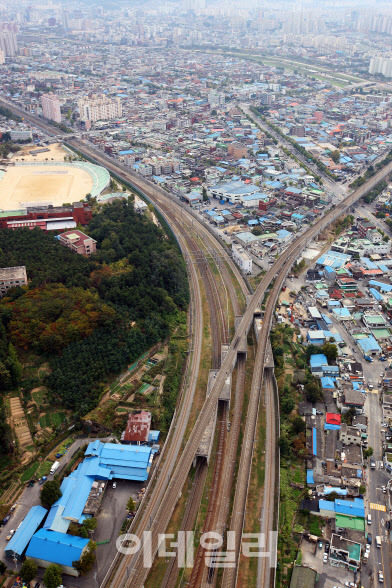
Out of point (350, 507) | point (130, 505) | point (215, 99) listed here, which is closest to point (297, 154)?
point (215, 99)

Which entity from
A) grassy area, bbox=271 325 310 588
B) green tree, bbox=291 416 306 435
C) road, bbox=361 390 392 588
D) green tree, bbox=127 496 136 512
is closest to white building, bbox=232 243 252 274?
grassy area, bbox=271 325 310 588

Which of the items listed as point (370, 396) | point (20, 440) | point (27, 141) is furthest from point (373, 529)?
point (27, 141)

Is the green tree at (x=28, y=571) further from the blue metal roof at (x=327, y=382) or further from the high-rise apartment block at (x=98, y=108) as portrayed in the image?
the high-rise apartment block at (x=98, y=108)

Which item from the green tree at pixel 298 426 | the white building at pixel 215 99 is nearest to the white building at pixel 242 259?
the green tree at pixel 298 426

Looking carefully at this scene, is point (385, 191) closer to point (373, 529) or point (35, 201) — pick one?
point (35, 201)

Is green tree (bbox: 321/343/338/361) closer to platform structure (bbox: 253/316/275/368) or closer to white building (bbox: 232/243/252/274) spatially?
platform structure (bbox: 253/316/275/368)
